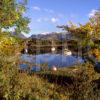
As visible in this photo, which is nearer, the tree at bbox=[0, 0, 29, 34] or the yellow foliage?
the tree at bbox=[0, 0, 29, 34]

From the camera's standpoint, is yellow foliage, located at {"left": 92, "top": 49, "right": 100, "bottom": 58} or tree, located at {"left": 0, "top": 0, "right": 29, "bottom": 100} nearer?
tree, located at {"left": 0, "top": 0, "right": 29, "bottom": 100}

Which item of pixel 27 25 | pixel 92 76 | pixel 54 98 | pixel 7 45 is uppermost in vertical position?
pixel 27 25

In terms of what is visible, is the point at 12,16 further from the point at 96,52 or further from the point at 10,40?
the point at 96,52

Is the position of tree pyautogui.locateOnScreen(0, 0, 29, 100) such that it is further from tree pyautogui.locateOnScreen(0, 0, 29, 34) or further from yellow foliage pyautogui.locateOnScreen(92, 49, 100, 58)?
yellow foliage pyautogui.locateOnScreen(92, 49, 100, 58)

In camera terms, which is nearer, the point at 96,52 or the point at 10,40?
the point at 10,40

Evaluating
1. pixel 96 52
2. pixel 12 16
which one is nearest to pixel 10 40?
pixel 12 16

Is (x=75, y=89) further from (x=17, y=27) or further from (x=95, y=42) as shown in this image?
(x=95, y=42)

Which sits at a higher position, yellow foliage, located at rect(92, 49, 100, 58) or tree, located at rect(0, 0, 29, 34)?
tree, located at rect(0, 0, 29, 34)

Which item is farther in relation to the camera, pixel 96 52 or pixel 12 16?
pixel 96 52

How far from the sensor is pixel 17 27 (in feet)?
46.4

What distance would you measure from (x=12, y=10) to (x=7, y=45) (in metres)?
1.73

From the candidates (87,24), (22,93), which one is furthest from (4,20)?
(87,24)

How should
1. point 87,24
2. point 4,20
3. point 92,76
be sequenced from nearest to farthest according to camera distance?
point 92,76 → point 4,20 → point 87,24

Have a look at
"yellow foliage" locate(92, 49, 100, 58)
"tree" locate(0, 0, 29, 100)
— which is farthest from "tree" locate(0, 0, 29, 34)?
"yellow foliage" locate(92, 49, 100, 58)
